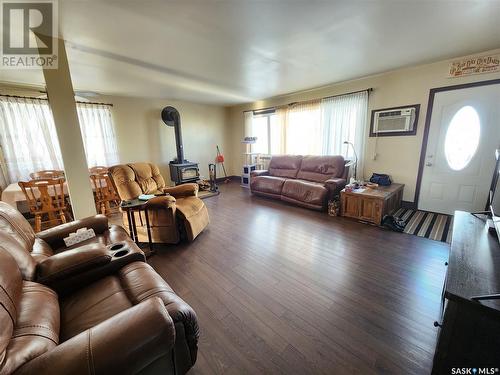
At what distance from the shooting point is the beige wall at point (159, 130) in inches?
187

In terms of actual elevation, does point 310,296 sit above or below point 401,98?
below

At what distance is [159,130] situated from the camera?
535cm

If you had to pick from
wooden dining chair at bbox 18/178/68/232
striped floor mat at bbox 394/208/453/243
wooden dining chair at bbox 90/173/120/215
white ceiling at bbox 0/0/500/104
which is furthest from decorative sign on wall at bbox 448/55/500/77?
wooden dining chair at bbox 18/178/68/232

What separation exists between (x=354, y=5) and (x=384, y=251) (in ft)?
8.21

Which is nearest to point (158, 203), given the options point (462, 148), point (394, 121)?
point (394, 121)

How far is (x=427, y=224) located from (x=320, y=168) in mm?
1989

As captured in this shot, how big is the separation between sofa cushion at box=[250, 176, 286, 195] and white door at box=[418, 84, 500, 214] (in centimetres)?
254

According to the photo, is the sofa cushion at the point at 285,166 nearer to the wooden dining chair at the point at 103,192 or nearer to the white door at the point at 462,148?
the white door at the point at 462,148

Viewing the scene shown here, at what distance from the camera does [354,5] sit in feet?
5.61

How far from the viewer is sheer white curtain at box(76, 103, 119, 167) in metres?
4.22

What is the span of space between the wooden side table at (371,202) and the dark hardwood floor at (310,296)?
21cm

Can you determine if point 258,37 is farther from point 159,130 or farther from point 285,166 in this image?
point 159,130

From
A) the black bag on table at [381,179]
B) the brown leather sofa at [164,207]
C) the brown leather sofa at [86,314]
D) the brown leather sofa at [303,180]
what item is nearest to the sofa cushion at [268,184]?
the brown leather sofa at [303,180]

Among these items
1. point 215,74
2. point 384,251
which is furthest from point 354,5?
point 384,251
